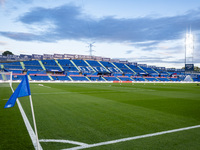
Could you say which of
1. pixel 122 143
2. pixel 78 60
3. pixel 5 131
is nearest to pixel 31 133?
pixel 5 131

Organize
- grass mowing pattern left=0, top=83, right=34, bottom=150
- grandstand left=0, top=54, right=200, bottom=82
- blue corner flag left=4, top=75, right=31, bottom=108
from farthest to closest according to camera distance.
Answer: grandstand left=0, top=54, right=200, bottom=82 → grass mowing pattern left=0, top=83, right=34, bottom=150 → blue corner flag left=4, top=75, right=31, bottom=108

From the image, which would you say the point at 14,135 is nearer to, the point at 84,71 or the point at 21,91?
the point at 21,91

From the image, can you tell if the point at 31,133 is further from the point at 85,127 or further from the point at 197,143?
the point at 197,143

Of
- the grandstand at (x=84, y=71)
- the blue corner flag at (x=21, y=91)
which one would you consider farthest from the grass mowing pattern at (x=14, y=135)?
the grandstand at (x=84, y=71)

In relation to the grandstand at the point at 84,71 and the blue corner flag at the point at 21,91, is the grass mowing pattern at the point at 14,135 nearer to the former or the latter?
the blue corner flag at the point at 21,91

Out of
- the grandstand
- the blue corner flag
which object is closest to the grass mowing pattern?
the blue corner flag

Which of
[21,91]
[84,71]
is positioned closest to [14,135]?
[21,91]

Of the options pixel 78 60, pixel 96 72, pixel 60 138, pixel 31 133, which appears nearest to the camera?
pixel 60 138

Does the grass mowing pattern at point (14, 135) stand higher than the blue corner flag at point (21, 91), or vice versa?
the blue corner flag at point (21, 91)

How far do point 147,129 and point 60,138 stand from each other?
3.21m

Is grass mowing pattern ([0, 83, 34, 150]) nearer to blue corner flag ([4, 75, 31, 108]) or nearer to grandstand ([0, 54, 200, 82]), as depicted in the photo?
blue corner flag ([4, 75, 31, 108])

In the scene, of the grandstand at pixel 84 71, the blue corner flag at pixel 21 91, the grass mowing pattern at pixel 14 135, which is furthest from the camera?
the grandstand at pixel 84 71

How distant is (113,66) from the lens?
3745 inches

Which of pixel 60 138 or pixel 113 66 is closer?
pixel 60 138
